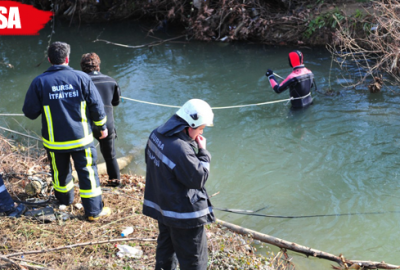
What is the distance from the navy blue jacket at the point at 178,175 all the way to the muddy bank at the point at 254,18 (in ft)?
31.5

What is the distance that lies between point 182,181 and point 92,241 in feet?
6.00

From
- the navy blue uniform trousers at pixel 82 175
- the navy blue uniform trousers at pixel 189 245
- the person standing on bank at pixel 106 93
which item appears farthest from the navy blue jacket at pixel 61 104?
the navy blue uniform trousers at pixel 189 245

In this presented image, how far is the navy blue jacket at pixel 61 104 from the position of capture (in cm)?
441

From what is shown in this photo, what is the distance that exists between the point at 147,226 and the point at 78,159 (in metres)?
1.16

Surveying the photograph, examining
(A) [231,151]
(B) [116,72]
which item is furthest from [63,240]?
(B) [116,72]

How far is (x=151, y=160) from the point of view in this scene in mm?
3414

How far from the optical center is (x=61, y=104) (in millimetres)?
4441

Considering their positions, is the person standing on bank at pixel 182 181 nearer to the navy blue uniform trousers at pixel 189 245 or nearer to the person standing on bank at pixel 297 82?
Answer: the navy blue uniform trousers at pixel 189 245

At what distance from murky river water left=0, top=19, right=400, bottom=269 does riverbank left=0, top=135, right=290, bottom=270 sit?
1.00 metres

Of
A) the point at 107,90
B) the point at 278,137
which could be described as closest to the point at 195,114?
the point at 107,90

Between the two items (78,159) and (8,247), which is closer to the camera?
(8,247)

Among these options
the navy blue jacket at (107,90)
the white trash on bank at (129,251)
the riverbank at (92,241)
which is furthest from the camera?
the navy blue jacket at (107,90)

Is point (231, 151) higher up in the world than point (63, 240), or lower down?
lower down

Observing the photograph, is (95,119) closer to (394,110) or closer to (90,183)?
(90,183)
